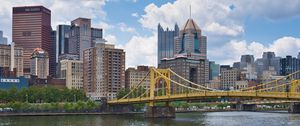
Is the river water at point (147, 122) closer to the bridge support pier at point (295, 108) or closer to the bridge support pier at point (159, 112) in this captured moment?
the bridge support pier at point (159, 112)

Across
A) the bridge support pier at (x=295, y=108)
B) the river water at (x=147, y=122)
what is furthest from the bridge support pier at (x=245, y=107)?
the river water at (x=147, y=122)

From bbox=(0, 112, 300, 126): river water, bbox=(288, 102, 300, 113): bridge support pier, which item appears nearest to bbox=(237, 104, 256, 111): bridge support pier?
bbox=(288, 102, 300, 113): bridge support pier

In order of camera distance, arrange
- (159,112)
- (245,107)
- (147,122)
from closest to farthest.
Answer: (147,122)
(159,112)
(245,107)

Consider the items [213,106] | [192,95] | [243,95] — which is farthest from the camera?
[213,106]

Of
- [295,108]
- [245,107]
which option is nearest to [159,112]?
[295,108]

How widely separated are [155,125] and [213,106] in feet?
364

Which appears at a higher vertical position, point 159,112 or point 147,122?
point 159,112

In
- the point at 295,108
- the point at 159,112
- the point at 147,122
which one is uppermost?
the point at 159,112

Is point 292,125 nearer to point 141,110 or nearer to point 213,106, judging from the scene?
point 141,110

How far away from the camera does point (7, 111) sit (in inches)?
5384

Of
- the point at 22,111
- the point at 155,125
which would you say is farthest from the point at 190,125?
the point at 22,111

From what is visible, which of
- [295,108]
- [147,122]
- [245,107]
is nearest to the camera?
[147,122]

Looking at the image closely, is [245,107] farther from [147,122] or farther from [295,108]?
[147,122]

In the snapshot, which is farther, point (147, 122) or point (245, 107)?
point (245, 107)
